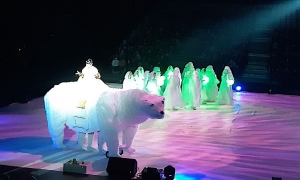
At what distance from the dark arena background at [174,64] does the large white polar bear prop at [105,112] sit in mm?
326

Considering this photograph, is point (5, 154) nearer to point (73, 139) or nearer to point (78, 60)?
point (73, 139)

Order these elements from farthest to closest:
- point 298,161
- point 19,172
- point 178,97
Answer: point 178,97
point 298,161
point 19,172

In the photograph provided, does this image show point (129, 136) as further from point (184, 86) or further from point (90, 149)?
point (184, 86)

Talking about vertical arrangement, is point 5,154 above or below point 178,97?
below

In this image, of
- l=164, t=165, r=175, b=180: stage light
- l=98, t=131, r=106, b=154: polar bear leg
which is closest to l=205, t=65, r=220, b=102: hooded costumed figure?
l=98, t=131, r=106, b=154: polar bear leg

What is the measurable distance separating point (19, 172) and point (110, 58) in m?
10.7

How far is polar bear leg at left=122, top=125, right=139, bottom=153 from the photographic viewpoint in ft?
19.1

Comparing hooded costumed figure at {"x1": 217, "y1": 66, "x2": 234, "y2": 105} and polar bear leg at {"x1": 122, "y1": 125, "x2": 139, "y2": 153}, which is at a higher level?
hooded costumed figure at {"x1": 217, "y1": 66, "x2": 234, "y2": 105}

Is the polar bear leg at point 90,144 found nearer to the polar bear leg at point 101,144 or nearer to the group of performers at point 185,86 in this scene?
the polar bear leg at point 101,144

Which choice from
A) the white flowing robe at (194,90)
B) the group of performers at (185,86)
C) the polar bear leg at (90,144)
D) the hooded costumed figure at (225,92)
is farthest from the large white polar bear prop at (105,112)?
the hooded costumed figure at (225,92)

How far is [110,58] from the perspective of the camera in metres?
15.6

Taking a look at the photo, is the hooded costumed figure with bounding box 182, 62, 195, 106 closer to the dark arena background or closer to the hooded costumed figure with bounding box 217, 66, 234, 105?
the dark arena background

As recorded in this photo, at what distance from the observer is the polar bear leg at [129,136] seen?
5.81 m

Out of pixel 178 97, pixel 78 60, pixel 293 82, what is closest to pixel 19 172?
pixel 178 97
